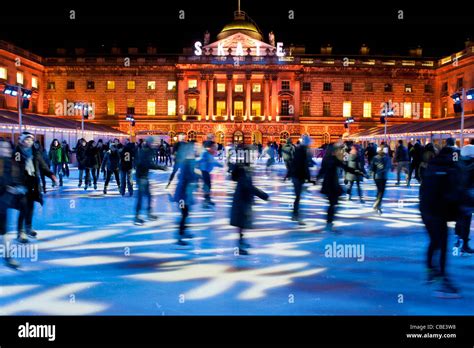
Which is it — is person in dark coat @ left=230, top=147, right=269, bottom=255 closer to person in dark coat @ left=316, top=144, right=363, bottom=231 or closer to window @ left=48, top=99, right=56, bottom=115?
person in dark coat @ left=316, top=144, right=363, bottom=231

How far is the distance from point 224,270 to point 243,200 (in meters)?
1.38

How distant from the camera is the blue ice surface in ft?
17.8

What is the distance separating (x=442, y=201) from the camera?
5.93m

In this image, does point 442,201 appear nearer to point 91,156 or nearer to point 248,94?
point 91,156

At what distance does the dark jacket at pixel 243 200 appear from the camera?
7918 millimetres

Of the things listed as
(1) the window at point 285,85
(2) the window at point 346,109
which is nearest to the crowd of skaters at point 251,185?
(1) the window at point 285,85

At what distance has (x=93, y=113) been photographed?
6544 centimetres

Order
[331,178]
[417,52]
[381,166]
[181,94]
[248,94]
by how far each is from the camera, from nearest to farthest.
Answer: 1. [331,178]
2. [381,166]
3. [181,94]
4. [248,94]
5. [417,52]

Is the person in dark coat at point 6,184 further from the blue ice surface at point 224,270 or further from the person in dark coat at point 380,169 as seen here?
the person in dark coat at point 380,169

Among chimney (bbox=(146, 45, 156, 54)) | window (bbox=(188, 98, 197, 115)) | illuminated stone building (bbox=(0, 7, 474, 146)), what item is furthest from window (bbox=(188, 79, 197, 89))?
chimney (bbox=(146, 45, 156, 54))

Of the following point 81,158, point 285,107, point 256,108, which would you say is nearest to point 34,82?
point 256,108

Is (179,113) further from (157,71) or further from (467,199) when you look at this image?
(467,199)

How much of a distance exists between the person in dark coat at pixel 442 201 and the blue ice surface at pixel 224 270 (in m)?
0.20
